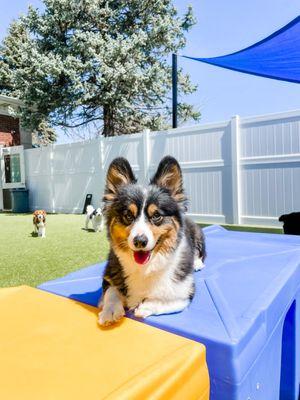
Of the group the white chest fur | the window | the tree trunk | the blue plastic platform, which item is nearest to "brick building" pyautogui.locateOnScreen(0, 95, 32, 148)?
the window

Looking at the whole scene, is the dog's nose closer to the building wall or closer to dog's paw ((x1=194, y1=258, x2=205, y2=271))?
dog's paw ((x1=194, y1=258, x2=205, y2=271))

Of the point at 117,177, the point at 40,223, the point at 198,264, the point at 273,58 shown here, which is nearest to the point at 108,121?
the point at 40,223

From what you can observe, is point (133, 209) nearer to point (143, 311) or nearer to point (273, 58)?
point (143, 311)

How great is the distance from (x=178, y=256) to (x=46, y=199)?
12.6m

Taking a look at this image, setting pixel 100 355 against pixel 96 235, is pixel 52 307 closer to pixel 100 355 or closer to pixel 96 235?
pixel 100 355

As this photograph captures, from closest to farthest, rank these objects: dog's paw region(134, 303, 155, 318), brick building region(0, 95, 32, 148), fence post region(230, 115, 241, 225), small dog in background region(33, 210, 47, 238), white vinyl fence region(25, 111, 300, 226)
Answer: dog's paw region(134, 303, 155, 318)
small dog in background region(33, 210, 47, 238)
white vinyl fence region(25, 111, 300, 226)
fence post region(230, 115, 241, 225)
brick building region(0, 95, 32, 148)

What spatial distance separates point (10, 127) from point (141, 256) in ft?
54.0

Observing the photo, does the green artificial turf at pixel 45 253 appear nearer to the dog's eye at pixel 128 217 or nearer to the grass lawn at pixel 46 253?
the grass lawn at pixel 46 253

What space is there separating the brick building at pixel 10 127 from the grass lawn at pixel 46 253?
9.15 metres

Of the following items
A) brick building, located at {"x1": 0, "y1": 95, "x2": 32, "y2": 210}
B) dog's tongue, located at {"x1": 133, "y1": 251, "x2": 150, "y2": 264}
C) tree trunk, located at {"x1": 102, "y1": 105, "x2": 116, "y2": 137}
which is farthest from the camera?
tree trunk, located at {"x1": 102, "y1": 105, "x2": 116, "y2": 137}

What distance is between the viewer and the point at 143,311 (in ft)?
5.08

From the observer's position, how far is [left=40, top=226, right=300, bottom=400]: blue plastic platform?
4.19ft

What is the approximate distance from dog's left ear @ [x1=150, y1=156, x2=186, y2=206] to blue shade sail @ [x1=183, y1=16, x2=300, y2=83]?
143 inches

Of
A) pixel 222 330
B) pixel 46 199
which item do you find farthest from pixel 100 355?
pixel 46 199
